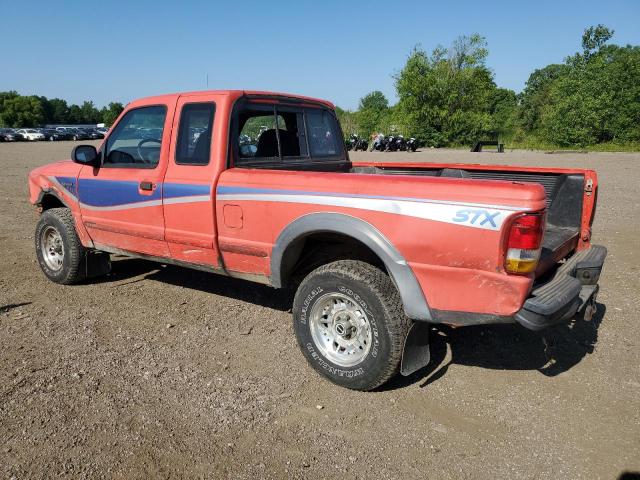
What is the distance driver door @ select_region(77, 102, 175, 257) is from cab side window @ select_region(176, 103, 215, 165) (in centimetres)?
15

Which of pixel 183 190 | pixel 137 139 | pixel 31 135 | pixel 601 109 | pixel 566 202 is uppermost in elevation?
pixel 601 109

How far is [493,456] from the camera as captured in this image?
268cm

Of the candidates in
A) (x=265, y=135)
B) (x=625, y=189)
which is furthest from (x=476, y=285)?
(x=625, y=189)

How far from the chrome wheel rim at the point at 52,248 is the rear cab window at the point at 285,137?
2.63m

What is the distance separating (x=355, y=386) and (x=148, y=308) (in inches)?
95.7

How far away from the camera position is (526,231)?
2.59m

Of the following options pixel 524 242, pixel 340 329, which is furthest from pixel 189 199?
pixel 524 242

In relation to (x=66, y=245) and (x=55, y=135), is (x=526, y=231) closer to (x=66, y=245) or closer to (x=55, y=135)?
(x=66, y=245)

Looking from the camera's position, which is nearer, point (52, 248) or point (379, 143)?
point (52, 248)

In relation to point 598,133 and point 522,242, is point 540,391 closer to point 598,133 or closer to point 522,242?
point 522,242

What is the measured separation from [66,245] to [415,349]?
152 inches

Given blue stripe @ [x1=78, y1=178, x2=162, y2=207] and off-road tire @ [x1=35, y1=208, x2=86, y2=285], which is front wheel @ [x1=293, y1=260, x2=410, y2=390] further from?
off-road tire @ [x1=35, y1=208, x2=86, y2=285]

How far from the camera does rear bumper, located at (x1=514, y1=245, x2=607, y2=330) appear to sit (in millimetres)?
2688

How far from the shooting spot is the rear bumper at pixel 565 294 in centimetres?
269
